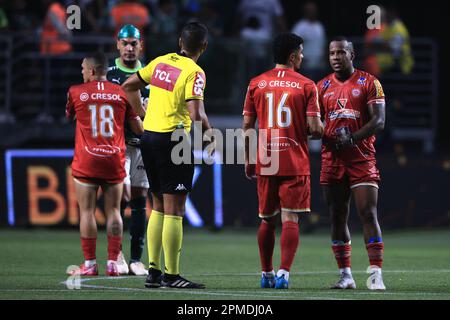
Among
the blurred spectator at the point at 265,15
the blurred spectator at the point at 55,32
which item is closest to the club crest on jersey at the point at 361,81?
the blurred spectator at the point at 55,32

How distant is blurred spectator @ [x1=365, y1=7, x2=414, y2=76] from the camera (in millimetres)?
21609

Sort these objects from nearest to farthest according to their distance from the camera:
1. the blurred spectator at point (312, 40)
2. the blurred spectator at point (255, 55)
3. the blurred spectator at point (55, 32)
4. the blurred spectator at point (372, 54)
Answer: the blurred spectator at point (55, 32), the blurred spectator at point (255, 55), the blurred spectator at point (312, 40), the blurred spectator at point (372, 54)

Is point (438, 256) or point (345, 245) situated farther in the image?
point (438, 256)

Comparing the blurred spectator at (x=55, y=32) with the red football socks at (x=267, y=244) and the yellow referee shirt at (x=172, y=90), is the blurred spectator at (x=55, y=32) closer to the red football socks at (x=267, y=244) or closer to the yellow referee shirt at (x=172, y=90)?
the yellow referee shirt at (x=172, y=90)

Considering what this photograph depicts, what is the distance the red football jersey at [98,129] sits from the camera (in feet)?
37.6

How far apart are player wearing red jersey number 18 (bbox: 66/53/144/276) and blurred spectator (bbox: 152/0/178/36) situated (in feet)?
32.0

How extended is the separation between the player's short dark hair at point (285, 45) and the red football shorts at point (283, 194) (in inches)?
43.4

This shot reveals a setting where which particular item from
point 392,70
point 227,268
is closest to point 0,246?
point 227,268

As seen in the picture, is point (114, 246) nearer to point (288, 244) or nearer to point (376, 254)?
point (288, 244)

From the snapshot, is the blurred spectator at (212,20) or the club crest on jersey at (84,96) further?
the blurred spectator at (212,20)

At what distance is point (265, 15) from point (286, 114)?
11697 millimetres

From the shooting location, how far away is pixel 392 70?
2208 cm

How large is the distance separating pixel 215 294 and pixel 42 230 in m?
9.61
